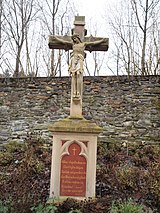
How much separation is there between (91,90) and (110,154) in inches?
91.1

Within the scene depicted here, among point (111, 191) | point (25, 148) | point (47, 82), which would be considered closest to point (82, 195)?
point (111, 191)

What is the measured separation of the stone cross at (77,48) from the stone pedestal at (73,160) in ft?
1.06

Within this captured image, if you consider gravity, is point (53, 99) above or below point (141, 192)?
above

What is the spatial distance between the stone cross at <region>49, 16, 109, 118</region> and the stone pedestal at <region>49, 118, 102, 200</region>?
1.06 ft

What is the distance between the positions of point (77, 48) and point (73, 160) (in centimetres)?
193

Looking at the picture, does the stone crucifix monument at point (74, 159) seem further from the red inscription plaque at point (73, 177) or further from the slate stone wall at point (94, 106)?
the slate stone wall at point (94, 106)

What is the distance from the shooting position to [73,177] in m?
5.25

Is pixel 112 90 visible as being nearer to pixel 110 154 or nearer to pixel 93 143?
pixel 110 154

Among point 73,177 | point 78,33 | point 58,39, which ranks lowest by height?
point 73,177

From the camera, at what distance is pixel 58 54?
53.7ft

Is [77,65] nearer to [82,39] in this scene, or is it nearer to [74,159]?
[82,39]

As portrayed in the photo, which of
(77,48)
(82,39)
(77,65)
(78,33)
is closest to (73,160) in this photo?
(77,65)

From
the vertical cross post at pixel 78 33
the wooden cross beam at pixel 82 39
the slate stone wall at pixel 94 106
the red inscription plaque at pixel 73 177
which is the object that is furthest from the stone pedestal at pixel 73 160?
the slate stone wall at pixel 94 106

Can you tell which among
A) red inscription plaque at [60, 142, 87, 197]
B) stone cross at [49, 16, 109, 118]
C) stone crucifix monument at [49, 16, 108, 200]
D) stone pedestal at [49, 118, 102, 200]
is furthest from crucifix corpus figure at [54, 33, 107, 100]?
red inscription plaque at [60, 142, 87, 197]
